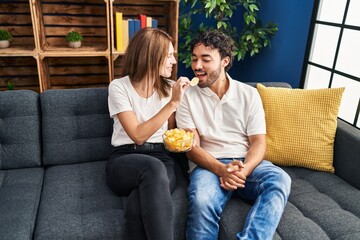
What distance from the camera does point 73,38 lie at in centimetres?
273

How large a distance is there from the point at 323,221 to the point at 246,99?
2.23 feet

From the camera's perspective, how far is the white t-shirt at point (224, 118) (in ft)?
5.41

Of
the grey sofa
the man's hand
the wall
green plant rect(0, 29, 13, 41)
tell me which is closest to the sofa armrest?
the grey sofa

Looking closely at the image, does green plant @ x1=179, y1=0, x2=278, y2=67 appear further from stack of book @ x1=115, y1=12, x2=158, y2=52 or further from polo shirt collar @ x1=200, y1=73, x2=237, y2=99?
polo shirt collar @ x1=200, y1=73, x2=237, y2=99

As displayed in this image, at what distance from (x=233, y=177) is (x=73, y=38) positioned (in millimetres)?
1994

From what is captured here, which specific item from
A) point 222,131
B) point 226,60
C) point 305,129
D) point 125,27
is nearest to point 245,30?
point 125,27

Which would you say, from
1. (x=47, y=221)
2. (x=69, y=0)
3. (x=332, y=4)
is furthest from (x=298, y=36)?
(x=47, y=221)

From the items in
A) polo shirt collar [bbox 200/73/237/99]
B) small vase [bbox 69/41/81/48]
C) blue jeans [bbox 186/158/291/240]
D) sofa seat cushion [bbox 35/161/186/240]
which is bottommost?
sofa seat cushion [bbox 35/161/186/240]

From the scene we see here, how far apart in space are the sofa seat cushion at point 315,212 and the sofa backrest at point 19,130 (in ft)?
3.53

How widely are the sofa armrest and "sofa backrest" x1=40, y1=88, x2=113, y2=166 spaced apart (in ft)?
4.24

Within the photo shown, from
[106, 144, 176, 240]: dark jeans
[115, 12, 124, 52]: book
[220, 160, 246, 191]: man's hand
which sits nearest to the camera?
[106, 144, 176, 240]: dark jeans

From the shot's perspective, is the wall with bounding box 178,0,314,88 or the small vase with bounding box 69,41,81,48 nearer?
the wall with bounding box 178,0,314,88

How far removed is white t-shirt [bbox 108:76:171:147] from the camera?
5.01ft

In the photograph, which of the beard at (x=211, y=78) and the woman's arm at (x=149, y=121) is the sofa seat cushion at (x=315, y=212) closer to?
the woman's arm at (x=149, y=121)
